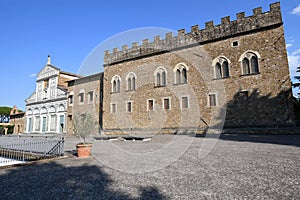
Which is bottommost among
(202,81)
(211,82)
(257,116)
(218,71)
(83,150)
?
(83,150)

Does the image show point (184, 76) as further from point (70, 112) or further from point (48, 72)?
point (48, 72)

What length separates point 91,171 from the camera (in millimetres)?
5363

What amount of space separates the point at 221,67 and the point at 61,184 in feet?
50.2

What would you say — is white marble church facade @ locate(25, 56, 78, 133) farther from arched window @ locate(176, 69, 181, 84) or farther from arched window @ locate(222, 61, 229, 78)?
arched window @ locate(222, 61, 229, 78)

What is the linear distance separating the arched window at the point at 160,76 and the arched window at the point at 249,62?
7.08 m

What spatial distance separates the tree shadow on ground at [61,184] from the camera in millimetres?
3576

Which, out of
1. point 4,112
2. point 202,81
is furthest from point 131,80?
point 4,112

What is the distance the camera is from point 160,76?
739 inches

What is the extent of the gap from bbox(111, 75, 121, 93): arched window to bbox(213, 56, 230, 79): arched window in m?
11.0

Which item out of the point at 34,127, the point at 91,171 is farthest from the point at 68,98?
the point at 91,171

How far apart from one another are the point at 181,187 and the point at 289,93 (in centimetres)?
1356

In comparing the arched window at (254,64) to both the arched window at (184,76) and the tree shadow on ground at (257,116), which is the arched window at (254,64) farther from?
the arched window at (184,76)

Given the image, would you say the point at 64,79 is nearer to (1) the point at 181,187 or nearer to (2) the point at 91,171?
(2) the point at 91,171

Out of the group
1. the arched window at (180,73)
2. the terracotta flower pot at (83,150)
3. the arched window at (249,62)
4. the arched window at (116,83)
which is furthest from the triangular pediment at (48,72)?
the arched window at (249,62)
